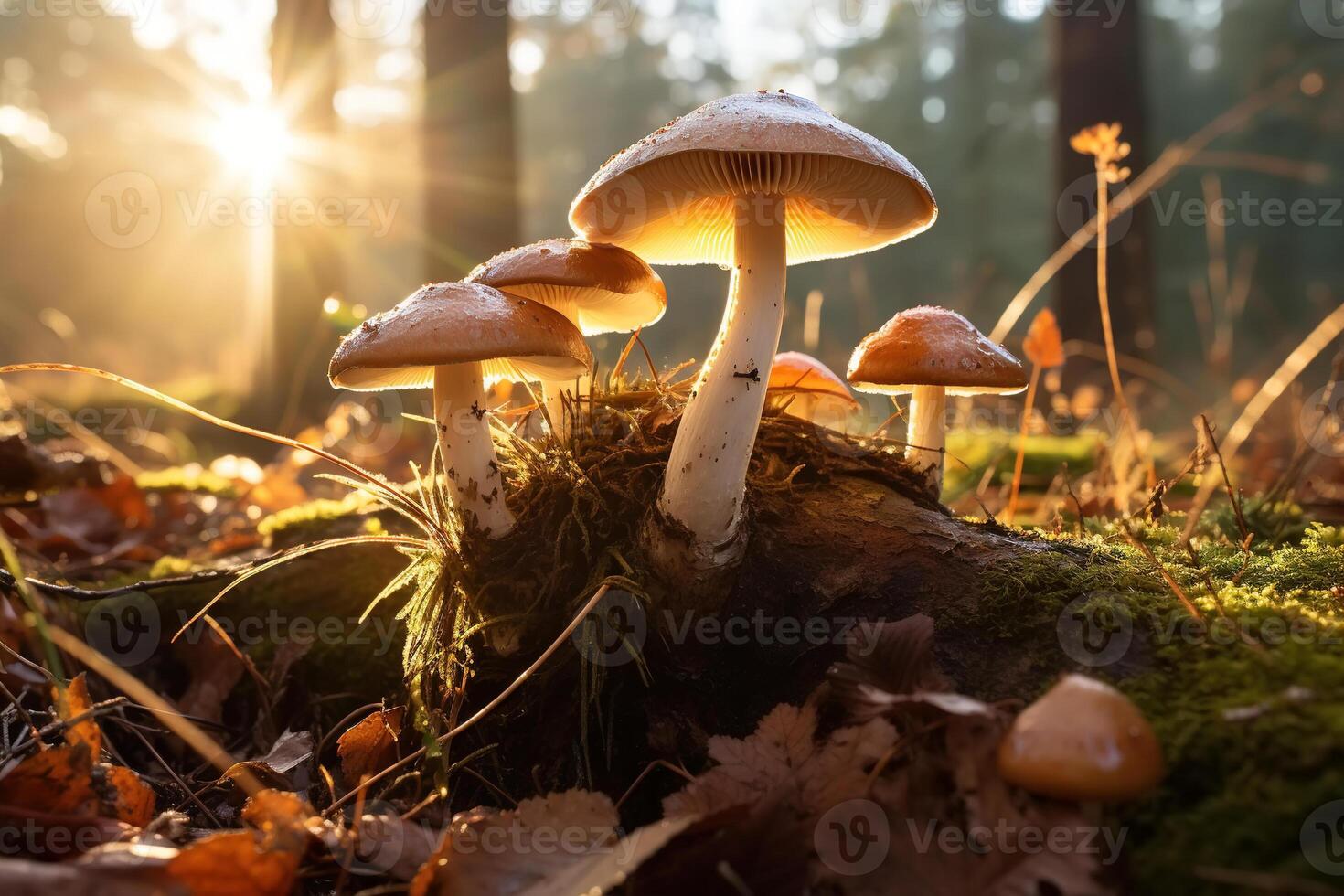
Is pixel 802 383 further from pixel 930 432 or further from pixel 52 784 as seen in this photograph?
pixel 52 784

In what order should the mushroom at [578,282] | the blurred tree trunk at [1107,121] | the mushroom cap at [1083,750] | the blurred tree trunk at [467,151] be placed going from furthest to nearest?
the blurred tree trunk at [1107,121] → the blurred tree trunk at [467,151] → the mushroom at [578,282] → the mushroom cap at [1083,750]

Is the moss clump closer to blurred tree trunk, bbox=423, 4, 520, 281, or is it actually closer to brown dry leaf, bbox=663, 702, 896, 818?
brown dry leaf, bbox=663, 702, 896, 818

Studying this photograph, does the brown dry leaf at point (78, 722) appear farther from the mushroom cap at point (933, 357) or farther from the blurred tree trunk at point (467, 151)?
the blurred tree trunk at point (467, 151)

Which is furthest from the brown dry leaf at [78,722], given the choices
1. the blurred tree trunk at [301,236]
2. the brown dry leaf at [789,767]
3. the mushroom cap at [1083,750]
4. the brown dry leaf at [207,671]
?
the blurred tree trunk at [301,236]

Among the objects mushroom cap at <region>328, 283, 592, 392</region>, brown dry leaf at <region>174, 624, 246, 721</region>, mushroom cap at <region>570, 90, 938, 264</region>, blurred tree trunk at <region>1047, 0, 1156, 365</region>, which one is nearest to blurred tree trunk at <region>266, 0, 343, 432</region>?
brown dry leaf at <region>174, 624, 246, 721</region>

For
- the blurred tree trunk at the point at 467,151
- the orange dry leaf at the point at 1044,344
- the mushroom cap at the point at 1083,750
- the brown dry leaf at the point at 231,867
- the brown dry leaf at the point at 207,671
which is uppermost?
the blurred tree trunk at the point at 467,151
